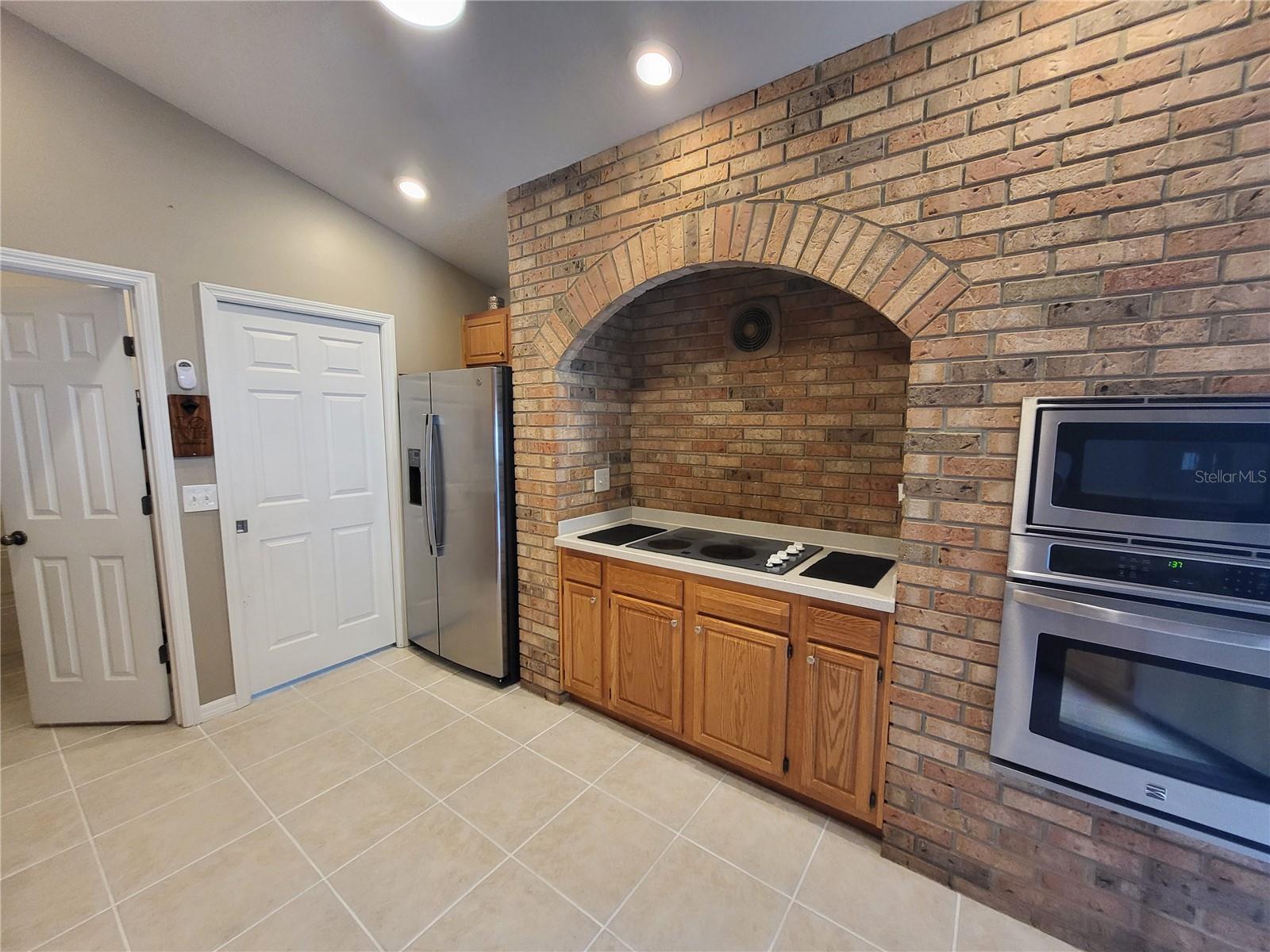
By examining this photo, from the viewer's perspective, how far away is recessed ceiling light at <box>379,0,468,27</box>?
151cm

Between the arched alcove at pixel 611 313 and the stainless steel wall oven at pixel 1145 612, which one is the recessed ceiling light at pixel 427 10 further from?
the stainless steel wall oven at pixel 1145 612

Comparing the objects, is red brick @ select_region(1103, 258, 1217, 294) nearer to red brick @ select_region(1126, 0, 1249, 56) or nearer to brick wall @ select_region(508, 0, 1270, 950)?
brick wall @ select_region(508, 0, 1270, 950)

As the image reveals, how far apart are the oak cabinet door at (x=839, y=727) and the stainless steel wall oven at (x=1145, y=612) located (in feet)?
1.23

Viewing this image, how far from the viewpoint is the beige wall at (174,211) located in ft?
6.26

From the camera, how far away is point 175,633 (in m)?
2.36

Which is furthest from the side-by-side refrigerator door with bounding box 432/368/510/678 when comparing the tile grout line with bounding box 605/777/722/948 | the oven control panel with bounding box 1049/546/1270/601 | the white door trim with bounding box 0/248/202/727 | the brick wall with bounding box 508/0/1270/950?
the oven control panel with bounding box 1049/546/1270/601

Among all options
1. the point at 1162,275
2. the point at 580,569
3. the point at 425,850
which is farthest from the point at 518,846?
the point at 1162,275

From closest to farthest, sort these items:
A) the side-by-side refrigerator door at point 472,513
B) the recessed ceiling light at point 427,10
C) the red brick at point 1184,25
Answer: the red brick at point 1184,25, the recessed ceiling light at point 427,10, the side-by-side refrigerator door at point 472,513

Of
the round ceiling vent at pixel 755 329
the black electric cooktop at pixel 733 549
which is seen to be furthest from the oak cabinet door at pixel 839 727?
the round ceiling vent at pixel 755 329

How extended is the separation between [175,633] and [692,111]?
3387 mm

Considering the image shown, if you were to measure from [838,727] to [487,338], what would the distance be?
9.51 feet

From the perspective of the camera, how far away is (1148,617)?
1.19 metres

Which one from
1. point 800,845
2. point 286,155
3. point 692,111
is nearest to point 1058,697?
point 800,845

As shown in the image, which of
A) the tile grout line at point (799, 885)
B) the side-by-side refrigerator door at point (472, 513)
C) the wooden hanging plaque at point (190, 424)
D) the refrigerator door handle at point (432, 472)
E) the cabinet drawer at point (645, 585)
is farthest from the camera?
the refrigerator door handle at point (432, 472)
